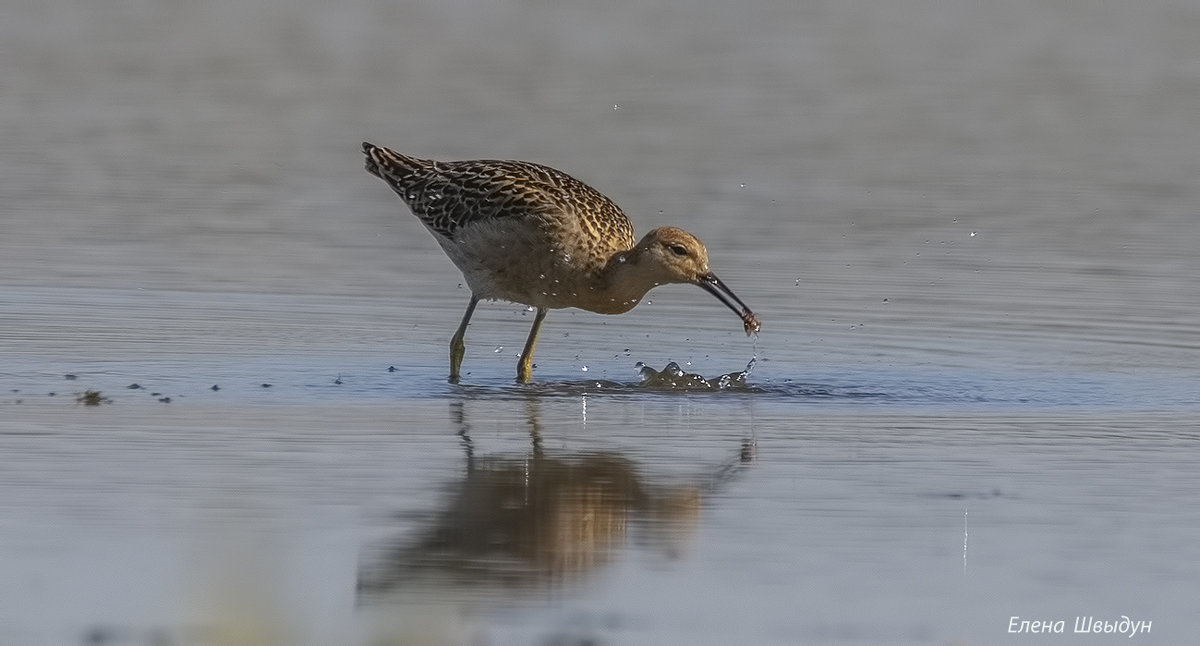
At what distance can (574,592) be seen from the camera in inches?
293

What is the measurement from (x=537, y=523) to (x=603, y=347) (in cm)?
499

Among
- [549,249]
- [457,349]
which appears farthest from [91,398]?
[549,249]

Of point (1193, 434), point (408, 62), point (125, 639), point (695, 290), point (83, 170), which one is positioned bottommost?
point (125, 639)

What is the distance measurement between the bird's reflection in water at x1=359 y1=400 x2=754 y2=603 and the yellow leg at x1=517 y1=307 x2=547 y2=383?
2.21 m

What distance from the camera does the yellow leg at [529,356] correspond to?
12460 mm

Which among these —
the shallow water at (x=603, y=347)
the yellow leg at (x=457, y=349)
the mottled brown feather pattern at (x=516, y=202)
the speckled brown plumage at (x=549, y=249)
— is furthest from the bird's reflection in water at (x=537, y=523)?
the mottled brown feather pattern at (x=516, y=202)

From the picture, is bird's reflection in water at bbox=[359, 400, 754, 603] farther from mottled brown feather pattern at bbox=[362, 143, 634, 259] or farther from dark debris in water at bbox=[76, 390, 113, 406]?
mottled brown feather pattern at bbox=[362, 143, 634, 259]

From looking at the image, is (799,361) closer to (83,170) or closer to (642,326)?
(642,326)

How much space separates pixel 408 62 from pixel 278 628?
19.2 metres

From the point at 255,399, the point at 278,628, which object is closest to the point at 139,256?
the point at 255,399

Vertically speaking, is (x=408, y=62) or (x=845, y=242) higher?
(x=408, y=62)

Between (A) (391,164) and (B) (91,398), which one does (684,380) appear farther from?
(A) (391,164)

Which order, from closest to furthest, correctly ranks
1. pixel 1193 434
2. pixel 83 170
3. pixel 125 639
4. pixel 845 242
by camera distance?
pixel 125 639, pixel 1193 434, pixel 845 242, pixel 83 170

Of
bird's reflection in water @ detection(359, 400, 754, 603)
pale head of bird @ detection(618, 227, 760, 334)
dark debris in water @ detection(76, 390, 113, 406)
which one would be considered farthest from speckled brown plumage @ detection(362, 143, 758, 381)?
bird's reflection in water @ detection(359, 400, 754, 603)
